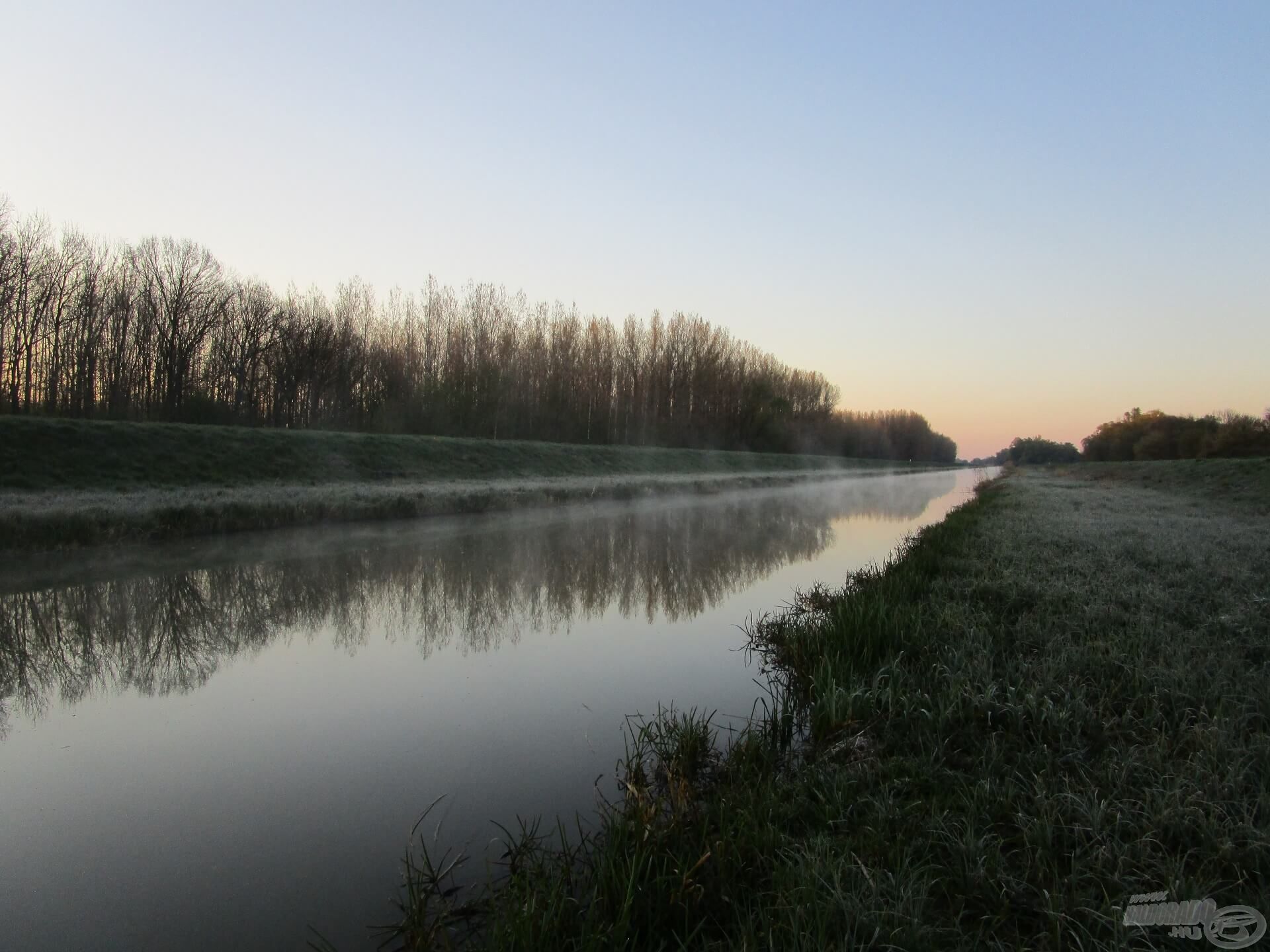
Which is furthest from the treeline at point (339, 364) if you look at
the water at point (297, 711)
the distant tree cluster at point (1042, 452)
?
the distant tree cluster at point (1042, 452)

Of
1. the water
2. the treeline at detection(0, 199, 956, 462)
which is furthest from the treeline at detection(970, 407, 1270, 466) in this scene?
the water

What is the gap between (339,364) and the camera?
31531 millimetres

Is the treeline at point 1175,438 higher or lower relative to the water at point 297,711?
higher

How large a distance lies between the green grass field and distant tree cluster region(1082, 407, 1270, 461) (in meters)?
32.8

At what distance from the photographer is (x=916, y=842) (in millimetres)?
1891

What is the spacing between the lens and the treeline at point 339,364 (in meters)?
23.1

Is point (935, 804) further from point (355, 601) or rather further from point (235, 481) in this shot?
point (235, 481)

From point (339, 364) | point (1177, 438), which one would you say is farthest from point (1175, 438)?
point (339, 364)

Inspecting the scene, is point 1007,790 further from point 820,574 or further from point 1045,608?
point 820,574

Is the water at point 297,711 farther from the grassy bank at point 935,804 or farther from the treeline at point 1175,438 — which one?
the treeline at point 1175,438

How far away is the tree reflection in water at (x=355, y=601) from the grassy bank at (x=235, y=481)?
3.14 meters

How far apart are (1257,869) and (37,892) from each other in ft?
12.1

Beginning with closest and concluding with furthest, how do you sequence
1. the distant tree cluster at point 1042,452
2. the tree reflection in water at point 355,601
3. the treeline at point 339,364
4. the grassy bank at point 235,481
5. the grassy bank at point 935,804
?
1. the grassy bank at point 935,804
2. the tree reflection in water at point 355,601
3. the grassy bank at point 235,481
4. the treeline at point 339,364
5. the distant tree cluster at point 1042,452

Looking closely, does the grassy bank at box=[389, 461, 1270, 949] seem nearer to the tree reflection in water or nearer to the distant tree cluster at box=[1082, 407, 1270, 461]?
the tree reflection in water
